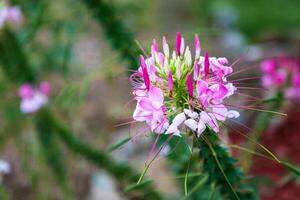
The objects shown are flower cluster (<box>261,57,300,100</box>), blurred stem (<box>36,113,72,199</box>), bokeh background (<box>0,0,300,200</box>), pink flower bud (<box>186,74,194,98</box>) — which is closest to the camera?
pink flower bud (<box>186,74,194,98</box>)

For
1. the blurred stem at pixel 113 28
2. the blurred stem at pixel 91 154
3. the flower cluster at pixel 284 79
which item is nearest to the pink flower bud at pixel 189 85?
the blurred stem at pixel 113 28

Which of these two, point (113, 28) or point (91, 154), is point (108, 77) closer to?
point (113, 28)

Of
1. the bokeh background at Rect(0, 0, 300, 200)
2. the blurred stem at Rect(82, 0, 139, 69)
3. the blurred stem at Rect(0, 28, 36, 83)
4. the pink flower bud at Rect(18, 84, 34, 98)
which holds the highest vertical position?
the blurred stem at Rect(82, 0, 139, 69)

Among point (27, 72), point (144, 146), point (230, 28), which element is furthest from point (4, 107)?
point (230, 28)

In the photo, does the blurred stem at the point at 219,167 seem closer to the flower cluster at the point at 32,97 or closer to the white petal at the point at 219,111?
the white petal at the point at 219,111

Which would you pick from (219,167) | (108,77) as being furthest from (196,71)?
(108,77)

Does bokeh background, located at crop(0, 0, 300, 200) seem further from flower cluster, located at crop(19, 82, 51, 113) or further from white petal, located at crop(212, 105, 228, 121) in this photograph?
white petal, located at crop(212, 105, 228, 121)

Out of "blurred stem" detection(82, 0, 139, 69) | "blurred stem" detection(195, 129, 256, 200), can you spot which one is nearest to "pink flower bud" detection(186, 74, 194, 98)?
"blurred stem" detection(195, 129, 256, 200)

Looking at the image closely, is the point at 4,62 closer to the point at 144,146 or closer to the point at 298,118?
the point at 144,146
